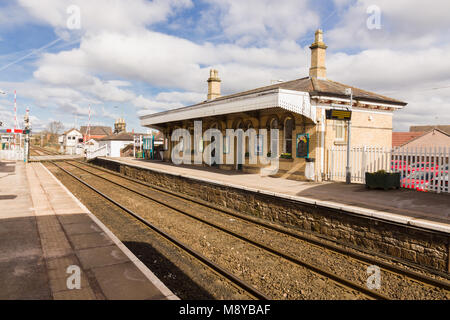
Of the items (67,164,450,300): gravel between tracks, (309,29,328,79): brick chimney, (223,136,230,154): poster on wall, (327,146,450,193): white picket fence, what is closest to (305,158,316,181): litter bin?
(327,146,450,193): white picket fence

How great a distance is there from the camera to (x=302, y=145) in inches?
538

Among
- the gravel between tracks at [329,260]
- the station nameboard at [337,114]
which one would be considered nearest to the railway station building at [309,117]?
the station nameboard at [337,114]

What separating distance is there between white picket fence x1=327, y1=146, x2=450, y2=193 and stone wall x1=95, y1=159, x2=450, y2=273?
A: 13.6 ft

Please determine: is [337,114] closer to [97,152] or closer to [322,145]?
[322,145]

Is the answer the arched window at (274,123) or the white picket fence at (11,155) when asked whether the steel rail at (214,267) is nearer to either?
the arched window at (274,123)

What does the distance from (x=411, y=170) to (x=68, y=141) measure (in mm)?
93711

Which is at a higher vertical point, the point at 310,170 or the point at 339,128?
the point at 339,128

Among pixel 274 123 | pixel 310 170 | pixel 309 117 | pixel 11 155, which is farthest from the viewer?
pixel 11 155

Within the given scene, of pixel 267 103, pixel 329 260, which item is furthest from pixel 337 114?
pixel 329 260

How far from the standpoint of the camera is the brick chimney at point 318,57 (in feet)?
54.0

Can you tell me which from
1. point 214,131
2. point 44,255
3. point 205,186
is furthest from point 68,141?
point 44,255

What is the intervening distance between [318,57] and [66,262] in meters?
15.5

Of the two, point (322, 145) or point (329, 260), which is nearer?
point (329, 260)
